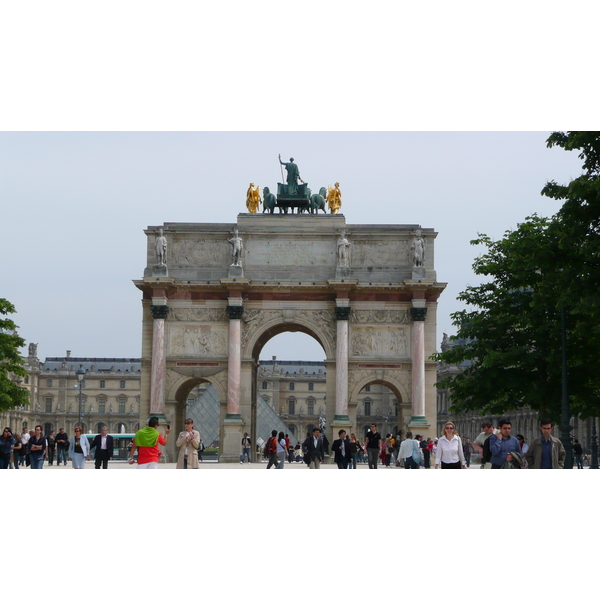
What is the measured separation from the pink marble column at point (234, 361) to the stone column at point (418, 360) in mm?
7542

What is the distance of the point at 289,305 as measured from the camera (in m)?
45.7

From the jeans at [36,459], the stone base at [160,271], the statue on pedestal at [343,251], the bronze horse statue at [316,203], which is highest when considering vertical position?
the bronze horse statue at [316,203]

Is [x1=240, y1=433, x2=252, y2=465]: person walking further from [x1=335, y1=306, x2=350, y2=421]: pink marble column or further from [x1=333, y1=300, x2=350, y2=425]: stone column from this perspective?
[x1=335, y1=306, x2=350, y2=421]: pink marble column

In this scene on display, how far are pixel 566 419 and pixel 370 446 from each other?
607 centimetres

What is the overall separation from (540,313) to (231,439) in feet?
51.5

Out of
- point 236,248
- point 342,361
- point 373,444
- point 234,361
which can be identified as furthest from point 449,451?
point 236,248

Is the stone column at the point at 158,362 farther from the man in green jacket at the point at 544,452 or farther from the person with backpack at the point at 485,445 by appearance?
the man in green jacket at the point at 544,452

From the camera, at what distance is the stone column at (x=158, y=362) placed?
147 ft

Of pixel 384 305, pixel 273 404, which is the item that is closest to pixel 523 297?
pixel 384 305

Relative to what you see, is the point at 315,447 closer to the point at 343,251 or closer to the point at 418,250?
the point at 343,251

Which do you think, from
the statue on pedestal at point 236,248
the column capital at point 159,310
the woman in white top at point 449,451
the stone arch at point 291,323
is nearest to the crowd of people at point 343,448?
the woman in white top at point 449,451

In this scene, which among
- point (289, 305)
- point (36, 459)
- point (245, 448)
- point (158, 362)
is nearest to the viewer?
point (36, 459)

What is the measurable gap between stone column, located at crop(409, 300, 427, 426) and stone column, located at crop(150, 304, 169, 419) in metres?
10.8

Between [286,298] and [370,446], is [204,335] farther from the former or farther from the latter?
[370,446]
